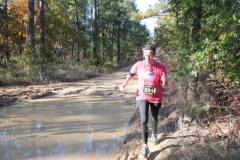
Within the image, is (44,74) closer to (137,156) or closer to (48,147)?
(48,147)

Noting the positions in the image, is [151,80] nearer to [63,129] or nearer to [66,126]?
[63,129]

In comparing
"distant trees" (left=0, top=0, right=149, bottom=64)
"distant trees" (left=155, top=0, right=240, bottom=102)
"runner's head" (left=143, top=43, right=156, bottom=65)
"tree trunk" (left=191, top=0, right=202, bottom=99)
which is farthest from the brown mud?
"distant trees" (left=0, top=0, right=149, bottom=64)

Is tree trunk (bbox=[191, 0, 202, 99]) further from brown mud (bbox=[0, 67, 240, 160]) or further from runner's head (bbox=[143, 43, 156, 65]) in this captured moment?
runner's head (bbox=[143, 43, 156, 65])

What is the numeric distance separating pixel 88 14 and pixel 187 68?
46126 mm

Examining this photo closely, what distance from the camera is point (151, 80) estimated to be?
460 cm

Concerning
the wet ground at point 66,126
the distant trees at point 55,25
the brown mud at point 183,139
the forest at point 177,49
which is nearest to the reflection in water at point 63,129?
the wet ground at point 66,126

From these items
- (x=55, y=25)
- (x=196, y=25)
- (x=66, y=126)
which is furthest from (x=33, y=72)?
(x=55, y=25)

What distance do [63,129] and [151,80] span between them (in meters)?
3.20

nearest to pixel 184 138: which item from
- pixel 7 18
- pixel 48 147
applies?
pixel 48 147

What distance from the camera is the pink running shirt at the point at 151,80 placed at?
4.61 metres

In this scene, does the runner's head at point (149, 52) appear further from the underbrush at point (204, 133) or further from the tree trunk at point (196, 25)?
the tree trunk at point (196, 25)

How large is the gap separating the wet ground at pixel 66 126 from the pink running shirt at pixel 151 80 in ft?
4.90

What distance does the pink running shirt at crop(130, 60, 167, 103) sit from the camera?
15.1 feet

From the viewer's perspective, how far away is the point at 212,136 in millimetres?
4645
